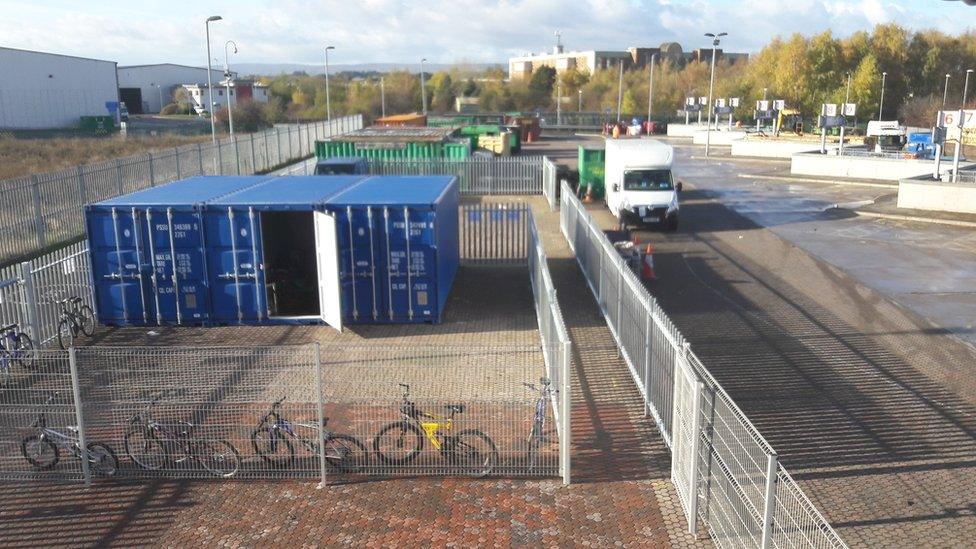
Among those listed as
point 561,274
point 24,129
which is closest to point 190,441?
point 561,274

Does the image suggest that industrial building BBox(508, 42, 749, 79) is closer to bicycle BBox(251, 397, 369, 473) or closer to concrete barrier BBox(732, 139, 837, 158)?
concrete barrier BBox(732, 139, 837, 158)

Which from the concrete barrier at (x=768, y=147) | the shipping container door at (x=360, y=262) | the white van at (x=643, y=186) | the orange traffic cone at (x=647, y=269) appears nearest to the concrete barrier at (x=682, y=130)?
the concrete barrier at (x=768, y=147)

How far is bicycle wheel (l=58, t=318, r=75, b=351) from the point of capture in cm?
1390

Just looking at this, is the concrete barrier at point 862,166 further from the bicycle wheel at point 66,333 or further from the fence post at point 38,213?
the bicycle wheel at point 66,333

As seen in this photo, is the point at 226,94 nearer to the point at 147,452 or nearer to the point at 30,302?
the point at 30,302

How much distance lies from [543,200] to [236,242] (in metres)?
19.5

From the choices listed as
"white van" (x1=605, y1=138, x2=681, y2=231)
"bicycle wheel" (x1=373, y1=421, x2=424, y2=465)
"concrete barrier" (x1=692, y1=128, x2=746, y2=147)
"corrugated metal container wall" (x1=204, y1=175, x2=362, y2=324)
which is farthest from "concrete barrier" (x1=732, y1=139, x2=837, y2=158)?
"bicycle wheel" (x1=373, y1=421, x2=424, y2=465)

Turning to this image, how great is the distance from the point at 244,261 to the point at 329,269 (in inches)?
66.0

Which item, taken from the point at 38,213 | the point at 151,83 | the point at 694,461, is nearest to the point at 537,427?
the point at 694,461

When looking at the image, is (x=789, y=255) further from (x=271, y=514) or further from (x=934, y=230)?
(x=271, y=514)

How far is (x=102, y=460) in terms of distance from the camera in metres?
9.15

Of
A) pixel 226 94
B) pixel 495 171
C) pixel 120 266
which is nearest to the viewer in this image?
pixel 120 266

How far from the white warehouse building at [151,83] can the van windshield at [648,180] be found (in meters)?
72.4

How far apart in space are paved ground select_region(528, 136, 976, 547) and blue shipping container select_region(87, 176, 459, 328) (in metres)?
5.20
